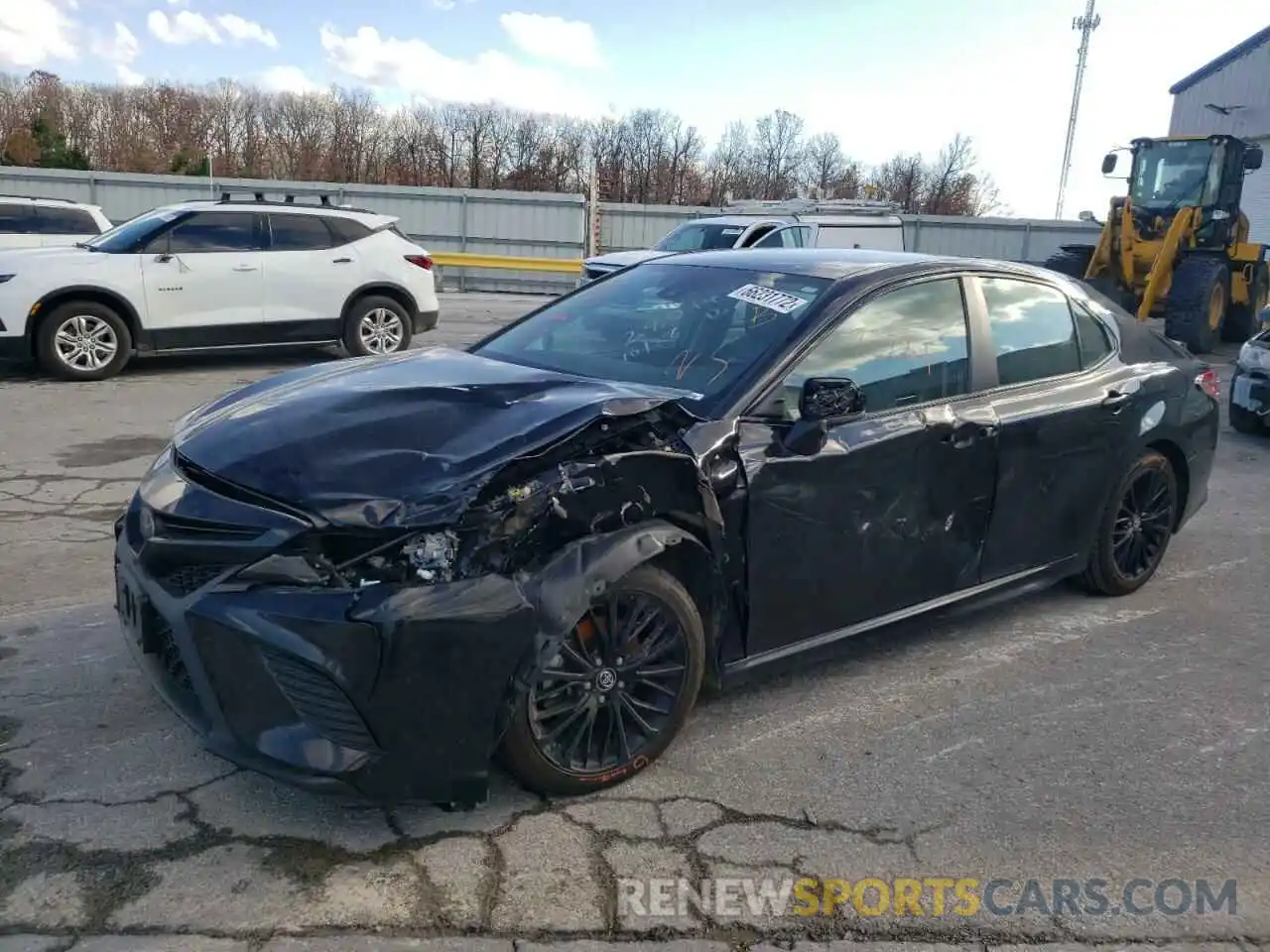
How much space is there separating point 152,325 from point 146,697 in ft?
24.3

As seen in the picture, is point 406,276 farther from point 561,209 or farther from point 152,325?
point 561,209

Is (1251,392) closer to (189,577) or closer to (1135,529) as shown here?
(1135,529)

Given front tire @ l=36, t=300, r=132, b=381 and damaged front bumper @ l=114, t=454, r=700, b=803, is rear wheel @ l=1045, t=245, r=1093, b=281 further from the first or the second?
damaged front bumper @ l=114, t=454, r=700, b=803

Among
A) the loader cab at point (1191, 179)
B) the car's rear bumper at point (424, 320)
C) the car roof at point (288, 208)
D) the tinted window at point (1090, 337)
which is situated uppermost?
the loader cab at point (1191, 179)

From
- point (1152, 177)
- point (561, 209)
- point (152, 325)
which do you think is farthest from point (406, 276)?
point (561, 209)

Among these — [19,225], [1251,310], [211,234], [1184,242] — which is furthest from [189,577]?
[1251,310]

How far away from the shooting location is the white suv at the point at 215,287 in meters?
9.61

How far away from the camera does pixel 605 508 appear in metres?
3.07

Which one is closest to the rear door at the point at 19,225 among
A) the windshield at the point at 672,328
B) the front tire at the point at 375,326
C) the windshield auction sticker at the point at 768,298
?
the front tire at the point at 375,326

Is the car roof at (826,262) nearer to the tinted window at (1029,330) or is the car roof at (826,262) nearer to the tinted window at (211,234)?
the tinted window at (1029,330)

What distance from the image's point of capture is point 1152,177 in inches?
639

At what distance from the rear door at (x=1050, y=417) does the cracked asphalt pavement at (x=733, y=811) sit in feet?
1.67

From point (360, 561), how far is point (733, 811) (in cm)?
136

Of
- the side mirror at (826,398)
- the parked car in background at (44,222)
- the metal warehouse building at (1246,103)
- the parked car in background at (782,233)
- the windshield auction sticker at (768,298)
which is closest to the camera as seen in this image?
the side mirror at (826,398)
